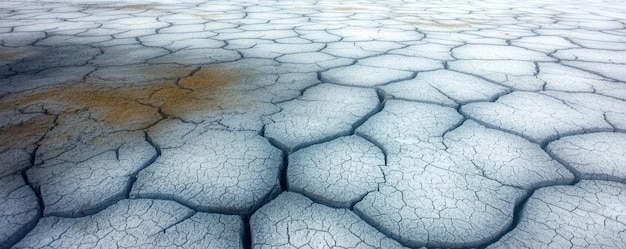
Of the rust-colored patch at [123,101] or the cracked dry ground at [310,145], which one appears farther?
the rust-colored patch at [123,101]

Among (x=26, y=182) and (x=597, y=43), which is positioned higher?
(x=597, y=43)

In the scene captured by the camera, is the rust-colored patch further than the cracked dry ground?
Yes

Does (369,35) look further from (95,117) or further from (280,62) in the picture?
(95,117)

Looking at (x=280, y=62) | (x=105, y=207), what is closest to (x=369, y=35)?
(x=280, y=62)

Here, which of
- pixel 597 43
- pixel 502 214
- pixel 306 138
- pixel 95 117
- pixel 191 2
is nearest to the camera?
pixel 502 214

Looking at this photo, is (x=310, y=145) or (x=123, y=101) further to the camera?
(x=123, y=101)

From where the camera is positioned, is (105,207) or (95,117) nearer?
(105,207)
